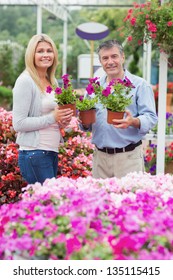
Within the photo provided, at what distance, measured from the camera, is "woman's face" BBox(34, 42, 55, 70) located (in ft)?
11.7

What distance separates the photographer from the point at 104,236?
2148 millimetres

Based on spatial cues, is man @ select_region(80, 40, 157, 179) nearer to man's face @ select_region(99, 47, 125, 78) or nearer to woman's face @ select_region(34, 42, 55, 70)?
man's face @ select_region(99, 47, 125, 78)

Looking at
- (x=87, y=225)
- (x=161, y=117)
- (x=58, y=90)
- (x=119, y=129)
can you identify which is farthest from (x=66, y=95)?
(x=161, y=117)

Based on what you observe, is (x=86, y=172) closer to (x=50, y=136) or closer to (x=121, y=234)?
(x=50, y=136)

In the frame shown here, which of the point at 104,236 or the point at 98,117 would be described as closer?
the point at 104,236

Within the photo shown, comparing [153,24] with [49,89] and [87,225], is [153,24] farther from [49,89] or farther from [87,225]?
[87,225]

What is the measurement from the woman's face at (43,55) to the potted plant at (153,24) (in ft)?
4.74

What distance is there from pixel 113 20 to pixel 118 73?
2745 cm

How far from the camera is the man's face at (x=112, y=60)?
11.7 feet

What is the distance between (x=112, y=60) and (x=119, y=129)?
1.38ft

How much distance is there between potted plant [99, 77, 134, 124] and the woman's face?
0.45 metres

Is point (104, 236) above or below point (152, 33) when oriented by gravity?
below

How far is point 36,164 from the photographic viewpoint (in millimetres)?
3525
